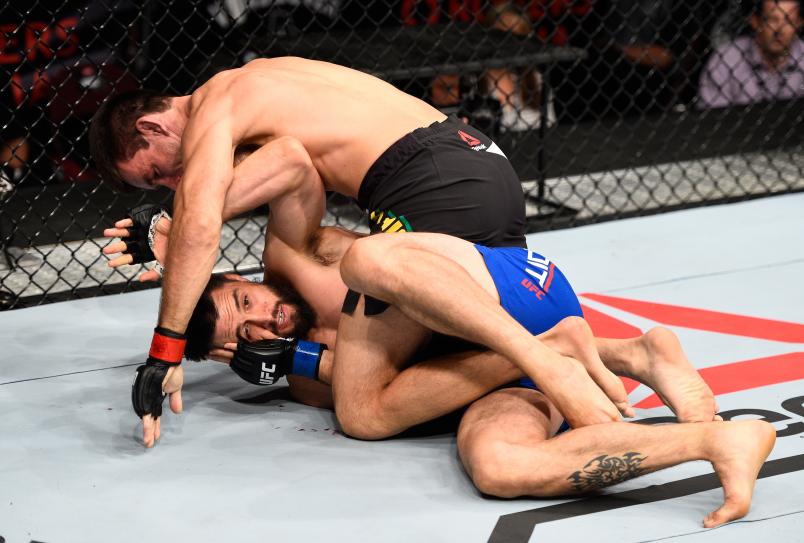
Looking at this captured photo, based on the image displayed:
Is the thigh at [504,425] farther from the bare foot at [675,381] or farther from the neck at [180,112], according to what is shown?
the neck at [180,112]

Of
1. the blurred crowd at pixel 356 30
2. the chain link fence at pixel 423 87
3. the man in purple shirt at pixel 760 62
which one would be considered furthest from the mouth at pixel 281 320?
the man in purple shirt at pixel 760 62

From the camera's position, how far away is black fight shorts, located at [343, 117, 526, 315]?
2.11 metres

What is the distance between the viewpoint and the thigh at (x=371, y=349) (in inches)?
75.8

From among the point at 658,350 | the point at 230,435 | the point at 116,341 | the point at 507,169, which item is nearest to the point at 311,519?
the point at 230,435

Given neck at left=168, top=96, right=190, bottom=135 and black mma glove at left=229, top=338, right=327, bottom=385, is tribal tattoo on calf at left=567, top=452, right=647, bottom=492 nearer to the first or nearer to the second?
black mma glove at left=229, top=338, right=327, bottom=385

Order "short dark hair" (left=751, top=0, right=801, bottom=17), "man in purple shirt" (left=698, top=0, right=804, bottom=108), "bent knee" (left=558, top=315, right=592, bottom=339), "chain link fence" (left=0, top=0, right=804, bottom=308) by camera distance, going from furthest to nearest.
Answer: "man in purple shirt" (left=698, top=0, right=804, bottom=108)
"short dark hair" (left=751, top=0, right=801, bottom=17)
"chain link fence" (left=0, top=0, right=804, bottom=308)
"bent knee" (left=558, top=315, right=592, bottom=339)

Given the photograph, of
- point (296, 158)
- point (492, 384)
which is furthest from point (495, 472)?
point (296, 158)

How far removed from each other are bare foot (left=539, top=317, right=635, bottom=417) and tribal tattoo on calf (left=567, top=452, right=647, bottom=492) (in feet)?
0.48

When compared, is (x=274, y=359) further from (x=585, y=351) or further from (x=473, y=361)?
(x=585, y=351)

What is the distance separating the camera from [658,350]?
76.7 inches

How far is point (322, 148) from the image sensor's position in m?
2.18

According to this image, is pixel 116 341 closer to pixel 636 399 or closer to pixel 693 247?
pixel 636 399

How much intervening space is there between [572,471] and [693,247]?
162cm

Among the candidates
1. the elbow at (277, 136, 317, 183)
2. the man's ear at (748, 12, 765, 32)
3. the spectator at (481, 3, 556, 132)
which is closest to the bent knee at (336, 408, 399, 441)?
the elbow at (277, 136, 317, 183)
